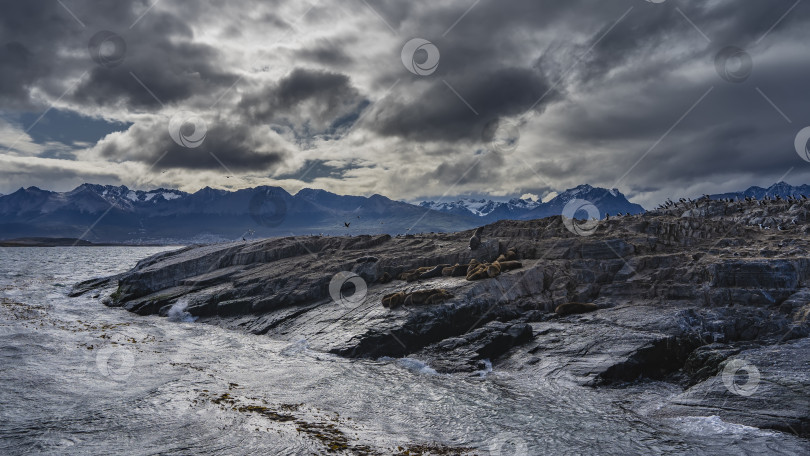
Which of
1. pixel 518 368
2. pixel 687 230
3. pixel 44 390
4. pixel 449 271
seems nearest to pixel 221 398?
pixel 44 390

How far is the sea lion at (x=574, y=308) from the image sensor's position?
3531 cm

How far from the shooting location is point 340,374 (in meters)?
27.7

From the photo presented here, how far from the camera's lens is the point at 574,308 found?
35.6 metres

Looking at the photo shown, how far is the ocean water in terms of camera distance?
17031 millimetres

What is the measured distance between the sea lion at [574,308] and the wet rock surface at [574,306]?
16 centimetres

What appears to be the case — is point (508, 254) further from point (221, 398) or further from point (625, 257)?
point (221, 398)
